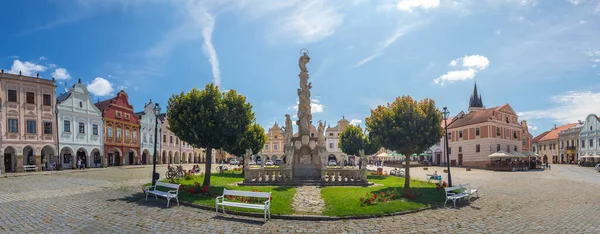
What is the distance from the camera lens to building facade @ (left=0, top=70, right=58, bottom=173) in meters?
32.7

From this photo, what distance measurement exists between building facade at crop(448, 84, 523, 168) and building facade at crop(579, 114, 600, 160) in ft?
49.1

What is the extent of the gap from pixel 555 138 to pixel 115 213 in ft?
282

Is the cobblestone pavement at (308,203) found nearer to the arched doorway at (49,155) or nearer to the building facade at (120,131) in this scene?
the arched doorway at (49,155)

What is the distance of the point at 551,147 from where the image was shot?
242 ft

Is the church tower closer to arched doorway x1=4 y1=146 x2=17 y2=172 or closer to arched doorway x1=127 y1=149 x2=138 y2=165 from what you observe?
arched doorway x1=127 y1=149 x2=138 y2=165

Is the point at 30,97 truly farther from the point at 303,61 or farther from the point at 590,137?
the point at 590,137

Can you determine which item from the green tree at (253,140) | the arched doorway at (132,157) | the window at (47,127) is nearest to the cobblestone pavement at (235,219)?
the green tree at (253,140)

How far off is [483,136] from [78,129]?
54.6m

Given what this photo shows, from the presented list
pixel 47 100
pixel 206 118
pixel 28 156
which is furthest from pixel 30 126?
pixel 206 118

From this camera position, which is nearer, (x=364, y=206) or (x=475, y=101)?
(x=364, y=206)

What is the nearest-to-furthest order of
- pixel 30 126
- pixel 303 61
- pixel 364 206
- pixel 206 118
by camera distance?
1. pixel 364 206
2. pixel 206 118
3. pixel 303 61
4. pixel 30 126

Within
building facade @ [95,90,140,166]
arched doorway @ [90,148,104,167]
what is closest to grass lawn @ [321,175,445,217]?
arched doorway @ [90,148,104,167]

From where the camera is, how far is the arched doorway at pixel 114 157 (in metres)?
45.4

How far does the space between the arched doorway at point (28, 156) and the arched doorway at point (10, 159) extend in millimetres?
1437
